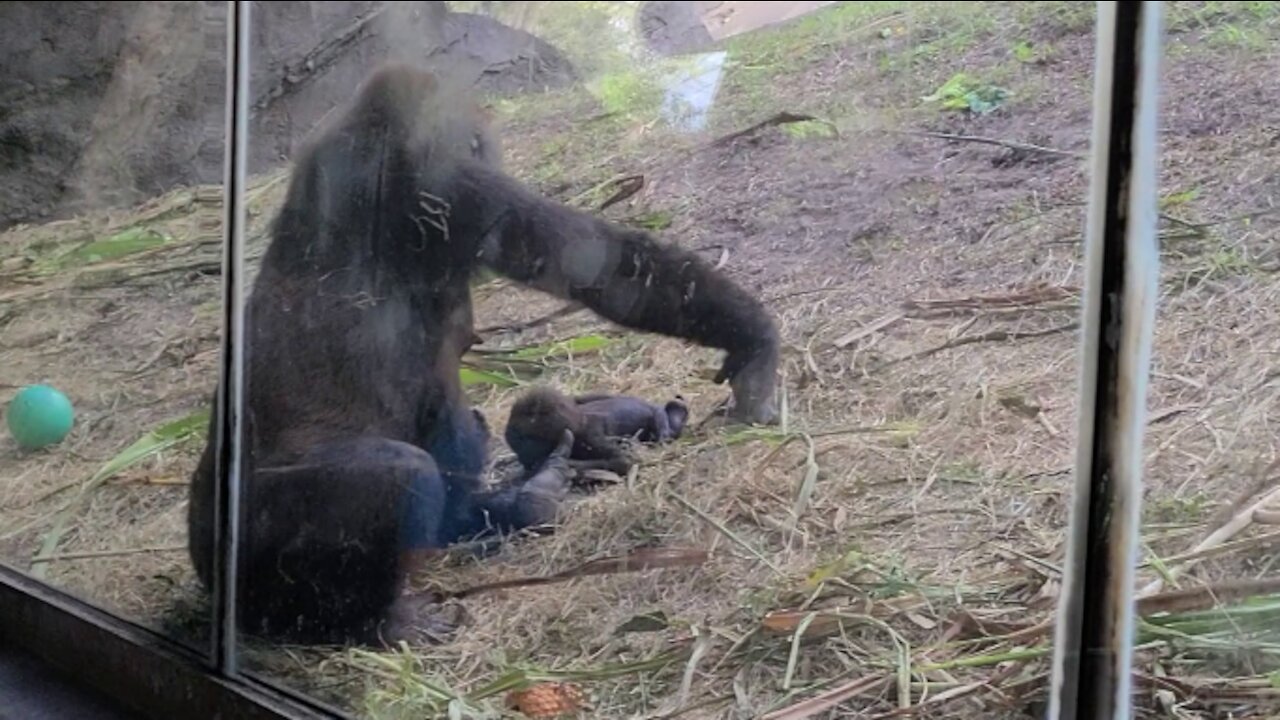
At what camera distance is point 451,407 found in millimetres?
2117

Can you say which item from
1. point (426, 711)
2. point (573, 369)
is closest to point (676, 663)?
point (426, 711)

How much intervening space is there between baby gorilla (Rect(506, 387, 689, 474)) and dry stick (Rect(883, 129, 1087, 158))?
0.49m

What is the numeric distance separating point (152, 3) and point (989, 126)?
7.04ft

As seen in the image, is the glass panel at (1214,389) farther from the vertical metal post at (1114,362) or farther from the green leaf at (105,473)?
the green leaf at (105,473)

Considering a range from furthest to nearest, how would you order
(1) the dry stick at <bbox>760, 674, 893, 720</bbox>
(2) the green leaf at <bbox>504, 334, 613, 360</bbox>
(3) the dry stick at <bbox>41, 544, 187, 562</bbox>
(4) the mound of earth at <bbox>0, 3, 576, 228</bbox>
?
1. (4) the mound of earth at <bbox>0, 3, 576, 228</bbox>
2. (3) the dry stick at <bbox>41, 544, 187, 562</bbox>
3. (2) the green leaf at <bbox>504, 334, 613, 360</bbox>
4. (1) the dry stick at <bbox>760, 674, 893, 720</bbox>

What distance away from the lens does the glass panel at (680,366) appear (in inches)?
57.2

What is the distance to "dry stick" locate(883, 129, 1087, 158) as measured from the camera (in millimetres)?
1469

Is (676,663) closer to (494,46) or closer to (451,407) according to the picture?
(451,407)

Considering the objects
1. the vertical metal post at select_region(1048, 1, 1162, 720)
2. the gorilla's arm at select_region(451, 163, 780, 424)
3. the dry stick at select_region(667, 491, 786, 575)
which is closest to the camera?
the vertical metal post at select_region(1048, 1, 1162, 720)

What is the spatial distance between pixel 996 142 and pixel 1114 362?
55cm

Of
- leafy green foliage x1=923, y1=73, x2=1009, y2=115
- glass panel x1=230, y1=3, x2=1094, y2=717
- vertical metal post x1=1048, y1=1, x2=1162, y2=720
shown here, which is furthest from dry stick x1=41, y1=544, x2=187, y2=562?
vertical metal post x1=1048, y1=1, x2=1162, y2=720

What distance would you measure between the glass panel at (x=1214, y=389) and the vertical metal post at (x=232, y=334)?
4.34 feet

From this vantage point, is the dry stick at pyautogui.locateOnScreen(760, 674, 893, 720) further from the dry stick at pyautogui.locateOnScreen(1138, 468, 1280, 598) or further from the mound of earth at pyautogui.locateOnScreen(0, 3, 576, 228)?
the mound of earth at pyautogui.locateOnScreen(0, 3, 576, 228)

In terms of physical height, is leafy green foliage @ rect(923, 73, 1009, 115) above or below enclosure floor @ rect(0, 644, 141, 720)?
above
